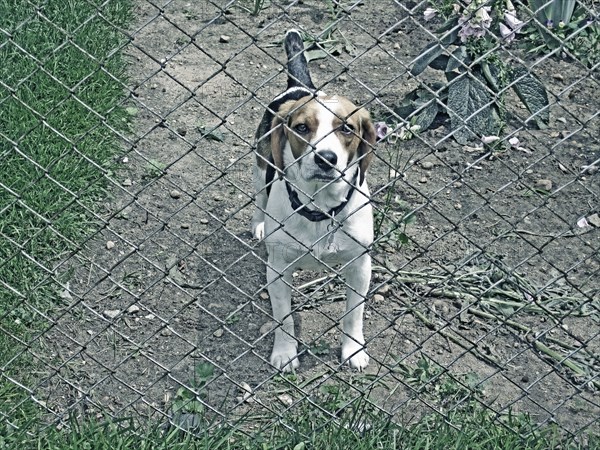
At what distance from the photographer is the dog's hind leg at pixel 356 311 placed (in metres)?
3.59

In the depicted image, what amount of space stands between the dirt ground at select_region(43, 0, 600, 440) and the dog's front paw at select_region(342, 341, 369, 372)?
4 centimetres

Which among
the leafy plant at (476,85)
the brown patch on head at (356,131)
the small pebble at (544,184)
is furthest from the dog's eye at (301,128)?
the small pebble at (544,184)

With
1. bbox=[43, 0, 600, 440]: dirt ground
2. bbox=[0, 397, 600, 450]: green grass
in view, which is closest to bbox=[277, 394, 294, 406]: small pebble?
bbox=[43, 0, 600, 440]: dirt ground

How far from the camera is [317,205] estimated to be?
11.4 ft

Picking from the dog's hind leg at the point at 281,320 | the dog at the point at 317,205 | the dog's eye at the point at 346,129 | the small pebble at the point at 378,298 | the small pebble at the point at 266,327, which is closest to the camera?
the dog's eye at the point at 346,129

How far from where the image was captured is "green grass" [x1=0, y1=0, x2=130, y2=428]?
3.65 metres

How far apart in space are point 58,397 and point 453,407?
1439mm

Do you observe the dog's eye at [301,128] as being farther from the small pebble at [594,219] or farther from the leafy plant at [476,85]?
the small pebble at [594,219]

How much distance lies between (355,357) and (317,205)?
2.17 feet

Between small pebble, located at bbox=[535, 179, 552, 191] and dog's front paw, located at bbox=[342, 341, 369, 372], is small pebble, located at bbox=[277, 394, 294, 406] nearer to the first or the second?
dog's front paw, located at bbox=[342, 341, 369, 372]

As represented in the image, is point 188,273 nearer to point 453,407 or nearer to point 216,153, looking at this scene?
point 216,153

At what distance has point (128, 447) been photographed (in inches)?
118

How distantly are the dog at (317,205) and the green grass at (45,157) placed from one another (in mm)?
713

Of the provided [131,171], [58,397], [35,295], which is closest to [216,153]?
[131,171]
